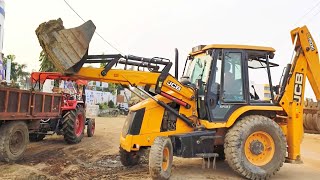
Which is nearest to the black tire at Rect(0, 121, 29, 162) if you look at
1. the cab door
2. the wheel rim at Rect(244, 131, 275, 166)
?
the cab door

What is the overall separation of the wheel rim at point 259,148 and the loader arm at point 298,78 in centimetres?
59

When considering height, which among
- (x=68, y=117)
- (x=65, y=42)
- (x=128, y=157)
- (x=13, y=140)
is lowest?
(x=128, y=157)

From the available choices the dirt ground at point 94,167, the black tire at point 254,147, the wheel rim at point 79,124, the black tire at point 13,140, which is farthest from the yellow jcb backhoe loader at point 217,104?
the wheel rim at point 79,124

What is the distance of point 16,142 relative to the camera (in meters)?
9.31

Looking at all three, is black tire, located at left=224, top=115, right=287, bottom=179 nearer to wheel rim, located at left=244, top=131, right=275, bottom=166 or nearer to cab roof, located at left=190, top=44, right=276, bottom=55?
wheel rim, located at left=244, top=131, right=275, bottom=166

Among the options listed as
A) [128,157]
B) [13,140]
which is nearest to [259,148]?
[128,157]

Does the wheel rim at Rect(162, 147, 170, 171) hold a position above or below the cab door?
below

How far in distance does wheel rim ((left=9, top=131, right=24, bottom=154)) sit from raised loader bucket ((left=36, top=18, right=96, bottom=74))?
292cm

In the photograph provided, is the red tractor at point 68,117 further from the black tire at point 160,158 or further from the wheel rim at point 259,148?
the wheel rim at point 259,148

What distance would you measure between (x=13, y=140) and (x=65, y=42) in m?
3.30

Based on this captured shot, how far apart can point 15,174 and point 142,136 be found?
2.52 meters

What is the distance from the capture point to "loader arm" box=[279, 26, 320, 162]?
8.30 meters

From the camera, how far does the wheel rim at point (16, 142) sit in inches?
358

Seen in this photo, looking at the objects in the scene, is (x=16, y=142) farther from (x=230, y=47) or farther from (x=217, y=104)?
(x=230, y=47)
